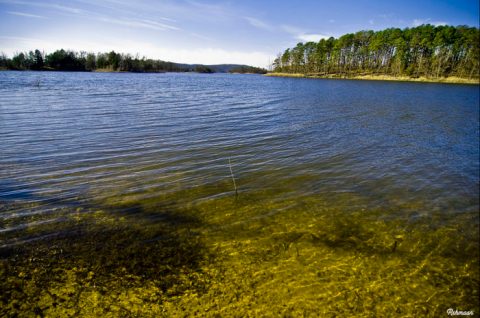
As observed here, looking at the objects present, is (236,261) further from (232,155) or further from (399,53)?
(399,53)

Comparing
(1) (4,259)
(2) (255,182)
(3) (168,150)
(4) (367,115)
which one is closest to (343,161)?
(2) (255,182)

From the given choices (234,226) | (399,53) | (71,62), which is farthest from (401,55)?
(71,62)

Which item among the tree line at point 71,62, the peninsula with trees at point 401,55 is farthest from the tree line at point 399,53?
the tree line at point 71,62

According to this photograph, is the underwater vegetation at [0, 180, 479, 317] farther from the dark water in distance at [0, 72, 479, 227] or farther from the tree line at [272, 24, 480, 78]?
the tree line at [272, 24, 480, 78]

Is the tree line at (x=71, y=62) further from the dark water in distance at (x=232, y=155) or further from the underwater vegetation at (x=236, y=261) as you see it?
the underwater vegetation at (x=236, y=261)

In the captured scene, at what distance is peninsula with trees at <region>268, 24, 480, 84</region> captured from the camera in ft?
340

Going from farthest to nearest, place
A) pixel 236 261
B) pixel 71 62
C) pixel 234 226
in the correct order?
pixel 71 62 → pixel 234 226 → pixel 236 261

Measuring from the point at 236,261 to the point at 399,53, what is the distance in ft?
458

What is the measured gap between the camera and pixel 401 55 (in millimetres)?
116062

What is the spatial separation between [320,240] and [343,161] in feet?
22.6

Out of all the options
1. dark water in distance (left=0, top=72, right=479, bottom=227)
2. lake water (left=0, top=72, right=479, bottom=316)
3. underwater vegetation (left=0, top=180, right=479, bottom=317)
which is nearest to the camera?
underwater vegetation (left=0, top=180, right=479, bottom=317)

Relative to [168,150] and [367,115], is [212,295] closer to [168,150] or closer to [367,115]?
[168,150]

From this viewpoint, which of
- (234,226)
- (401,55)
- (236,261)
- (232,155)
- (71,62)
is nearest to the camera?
(236,261)

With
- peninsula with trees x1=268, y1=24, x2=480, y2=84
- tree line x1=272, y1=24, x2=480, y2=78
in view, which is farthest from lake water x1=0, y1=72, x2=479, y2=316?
tree line x1=272, y1=24, x2=480, y2=78
